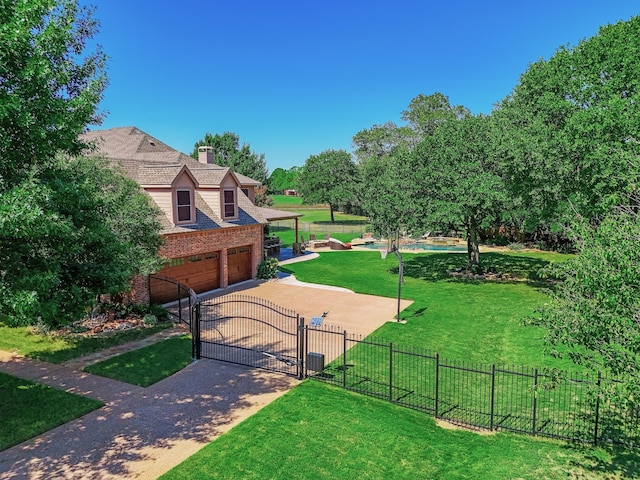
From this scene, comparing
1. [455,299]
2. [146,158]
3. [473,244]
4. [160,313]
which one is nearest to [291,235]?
[473,244]

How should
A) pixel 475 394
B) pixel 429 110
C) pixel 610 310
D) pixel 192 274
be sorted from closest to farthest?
1. pixel 610 310
2. pixel 475 394
3. pixel 192 274
4. pixel 429 110

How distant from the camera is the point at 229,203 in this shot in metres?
26.5

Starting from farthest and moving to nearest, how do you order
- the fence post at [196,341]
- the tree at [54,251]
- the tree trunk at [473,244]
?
the tree trunk at [473,244] → the fence post at [196,341] → the tree at [54,251]

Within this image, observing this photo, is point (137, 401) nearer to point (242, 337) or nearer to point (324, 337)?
point (242, 337)

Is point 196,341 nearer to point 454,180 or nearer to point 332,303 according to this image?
point 332,303

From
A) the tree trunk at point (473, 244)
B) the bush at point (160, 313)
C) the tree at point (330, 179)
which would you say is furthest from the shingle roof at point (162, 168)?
the tree at point (330, 179)

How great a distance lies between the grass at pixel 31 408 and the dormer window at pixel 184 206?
1144cm

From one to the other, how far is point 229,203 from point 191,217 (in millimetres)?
3516

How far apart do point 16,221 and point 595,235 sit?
9.81 m

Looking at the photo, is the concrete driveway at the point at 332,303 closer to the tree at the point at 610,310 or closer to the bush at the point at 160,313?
the bush at the point at 160,313

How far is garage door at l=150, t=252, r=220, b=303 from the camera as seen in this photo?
21873 mm

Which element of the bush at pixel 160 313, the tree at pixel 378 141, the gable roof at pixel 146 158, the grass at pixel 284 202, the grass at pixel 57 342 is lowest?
the grass at pixel 57 342

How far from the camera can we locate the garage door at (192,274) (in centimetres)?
2187

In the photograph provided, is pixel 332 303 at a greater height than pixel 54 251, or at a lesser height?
lesser
